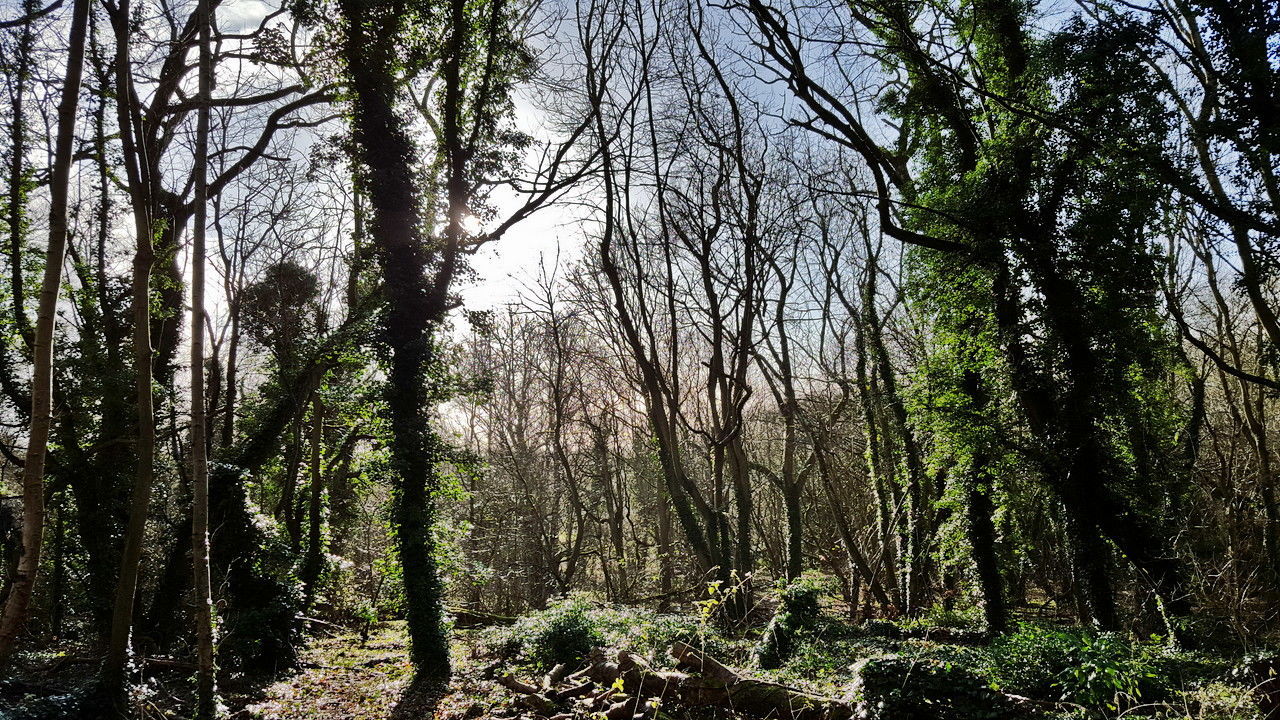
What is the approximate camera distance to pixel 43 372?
3.73m

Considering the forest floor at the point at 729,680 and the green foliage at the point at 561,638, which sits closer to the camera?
the forest floor at the point at 729,680

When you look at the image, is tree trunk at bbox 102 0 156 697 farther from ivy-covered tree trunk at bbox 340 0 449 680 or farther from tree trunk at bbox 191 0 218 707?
ivy-covered tree trunk at bbox 340 0 449 680

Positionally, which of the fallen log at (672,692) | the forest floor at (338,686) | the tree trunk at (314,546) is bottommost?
the forest floor at (338,686)

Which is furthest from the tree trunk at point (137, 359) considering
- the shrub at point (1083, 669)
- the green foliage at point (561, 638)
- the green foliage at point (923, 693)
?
the shrub at point (1083, 669)

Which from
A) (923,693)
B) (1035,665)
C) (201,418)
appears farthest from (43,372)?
(1035,665)

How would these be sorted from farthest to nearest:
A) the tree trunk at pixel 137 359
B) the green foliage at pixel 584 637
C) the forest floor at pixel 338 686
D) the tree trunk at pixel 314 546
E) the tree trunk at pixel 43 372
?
the tree trunk at pixel 314 546, the green foliage at pixel 584 637, the forest floor at pixel 338 686, the tree trunk at pixel 137 359, the tree trunk at pixel 43 372

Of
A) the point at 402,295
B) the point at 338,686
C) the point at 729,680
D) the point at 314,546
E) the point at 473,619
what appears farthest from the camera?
the point at 473,619

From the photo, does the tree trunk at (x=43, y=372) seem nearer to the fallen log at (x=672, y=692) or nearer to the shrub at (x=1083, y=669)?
the fallen log at (x=672, y=692)

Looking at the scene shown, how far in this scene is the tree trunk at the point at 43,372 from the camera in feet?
11.7

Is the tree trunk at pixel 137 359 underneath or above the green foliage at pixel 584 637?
above

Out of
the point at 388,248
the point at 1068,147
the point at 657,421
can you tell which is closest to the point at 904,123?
the point at 1068,147

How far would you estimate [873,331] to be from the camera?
50.9ft

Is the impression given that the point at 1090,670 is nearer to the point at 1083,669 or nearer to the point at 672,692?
the point at 1083,669

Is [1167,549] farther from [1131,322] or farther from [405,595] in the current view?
[405,595]
